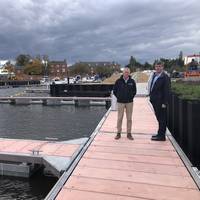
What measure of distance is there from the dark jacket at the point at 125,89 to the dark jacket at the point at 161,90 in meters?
0.60

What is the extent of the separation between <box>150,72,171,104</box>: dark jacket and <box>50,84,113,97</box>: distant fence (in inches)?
1242

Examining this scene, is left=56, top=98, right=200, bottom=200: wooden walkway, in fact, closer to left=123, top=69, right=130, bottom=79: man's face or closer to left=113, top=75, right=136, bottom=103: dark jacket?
left=113, top=75, right=136, bottom=103: dark jacket

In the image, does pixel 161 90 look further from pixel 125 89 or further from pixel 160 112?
pixel 125 89

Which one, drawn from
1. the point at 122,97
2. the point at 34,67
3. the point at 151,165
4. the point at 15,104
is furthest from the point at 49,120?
the point at 34,67

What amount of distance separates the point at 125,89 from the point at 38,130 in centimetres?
1192

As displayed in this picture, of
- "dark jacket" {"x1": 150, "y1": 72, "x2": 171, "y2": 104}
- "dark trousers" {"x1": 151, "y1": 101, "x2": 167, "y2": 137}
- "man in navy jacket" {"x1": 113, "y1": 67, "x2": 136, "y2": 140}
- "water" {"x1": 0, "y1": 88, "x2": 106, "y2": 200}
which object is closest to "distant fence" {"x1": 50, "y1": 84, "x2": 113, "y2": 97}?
"water" {"x1": 0, "y1": 88, "x2": 106, "y2": 200}

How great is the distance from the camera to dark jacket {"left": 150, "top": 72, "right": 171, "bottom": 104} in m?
8.45

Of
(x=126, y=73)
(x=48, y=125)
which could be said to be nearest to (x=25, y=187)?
(x=126, y=73)

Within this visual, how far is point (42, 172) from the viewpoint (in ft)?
34.9

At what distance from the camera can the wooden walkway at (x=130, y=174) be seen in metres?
5.38

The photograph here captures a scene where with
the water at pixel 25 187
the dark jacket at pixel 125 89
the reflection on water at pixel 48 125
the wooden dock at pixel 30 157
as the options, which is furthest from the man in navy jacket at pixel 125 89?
the reflection on water at pixel 48 125

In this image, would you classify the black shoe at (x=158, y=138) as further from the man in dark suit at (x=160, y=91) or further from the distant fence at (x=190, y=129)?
the man in dark suit at (x=160, y=91)

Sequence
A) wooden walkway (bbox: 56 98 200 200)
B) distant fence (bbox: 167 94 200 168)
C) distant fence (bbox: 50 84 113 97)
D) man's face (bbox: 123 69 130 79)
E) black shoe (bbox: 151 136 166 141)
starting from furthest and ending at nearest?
1. distant fence (bbox: 50 84 113 97)
2. black shoe (bbox: 151 136 166 141)
3. man's face (bbox: 123 69 130 79)
4. distant fence (bbox: 167 94 200 168)
5. wooden walkway (bbox: 56 98 200 200)

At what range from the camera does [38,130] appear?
65.6 feet
